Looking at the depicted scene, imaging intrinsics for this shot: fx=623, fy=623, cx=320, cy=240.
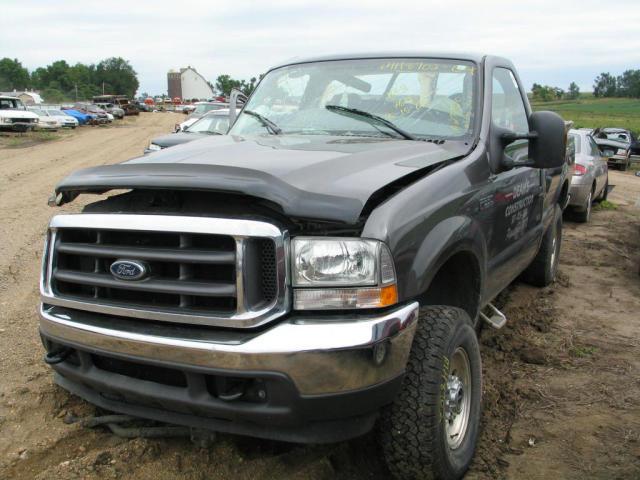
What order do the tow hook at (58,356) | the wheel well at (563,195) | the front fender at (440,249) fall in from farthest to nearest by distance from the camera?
the wheel well at (563,195)
the tow hook at (58,356)
the front fender at (440,249)

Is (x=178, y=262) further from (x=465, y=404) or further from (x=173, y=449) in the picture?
(x=465, y=404)

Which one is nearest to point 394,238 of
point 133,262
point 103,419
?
point 133,262

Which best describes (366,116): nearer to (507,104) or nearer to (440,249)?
(507,104)

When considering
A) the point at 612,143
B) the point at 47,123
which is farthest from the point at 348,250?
the point at 47,123

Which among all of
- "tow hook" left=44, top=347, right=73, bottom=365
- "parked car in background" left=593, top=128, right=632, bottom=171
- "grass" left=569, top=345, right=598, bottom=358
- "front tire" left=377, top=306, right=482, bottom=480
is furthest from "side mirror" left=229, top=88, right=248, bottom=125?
"parked car in background" left=593, top=128, right=632, bottom=171

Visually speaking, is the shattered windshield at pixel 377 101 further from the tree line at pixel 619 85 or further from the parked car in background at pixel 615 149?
the tree line at pixel 619 85

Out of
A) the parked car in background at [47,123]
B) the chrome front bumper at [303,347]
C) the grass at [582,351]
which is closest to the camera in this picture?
the chrome front bumper at [303,347]

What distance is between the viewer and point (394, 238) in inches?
93.8

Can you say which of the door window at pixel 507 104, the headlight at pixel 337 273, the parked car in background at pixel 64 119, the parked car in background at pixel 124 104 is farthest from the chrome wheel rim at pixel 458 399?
the parked car in background at pixel 124 104

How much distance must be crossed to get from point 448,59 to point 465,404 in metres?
2.17

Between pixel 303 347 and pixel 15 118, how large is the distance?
28.9 metres

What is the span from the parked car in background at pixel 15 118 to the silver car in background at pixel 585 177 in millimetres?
24051

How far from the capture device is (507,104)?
4.29m

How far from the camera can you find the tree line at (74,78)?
104975 millimetres
